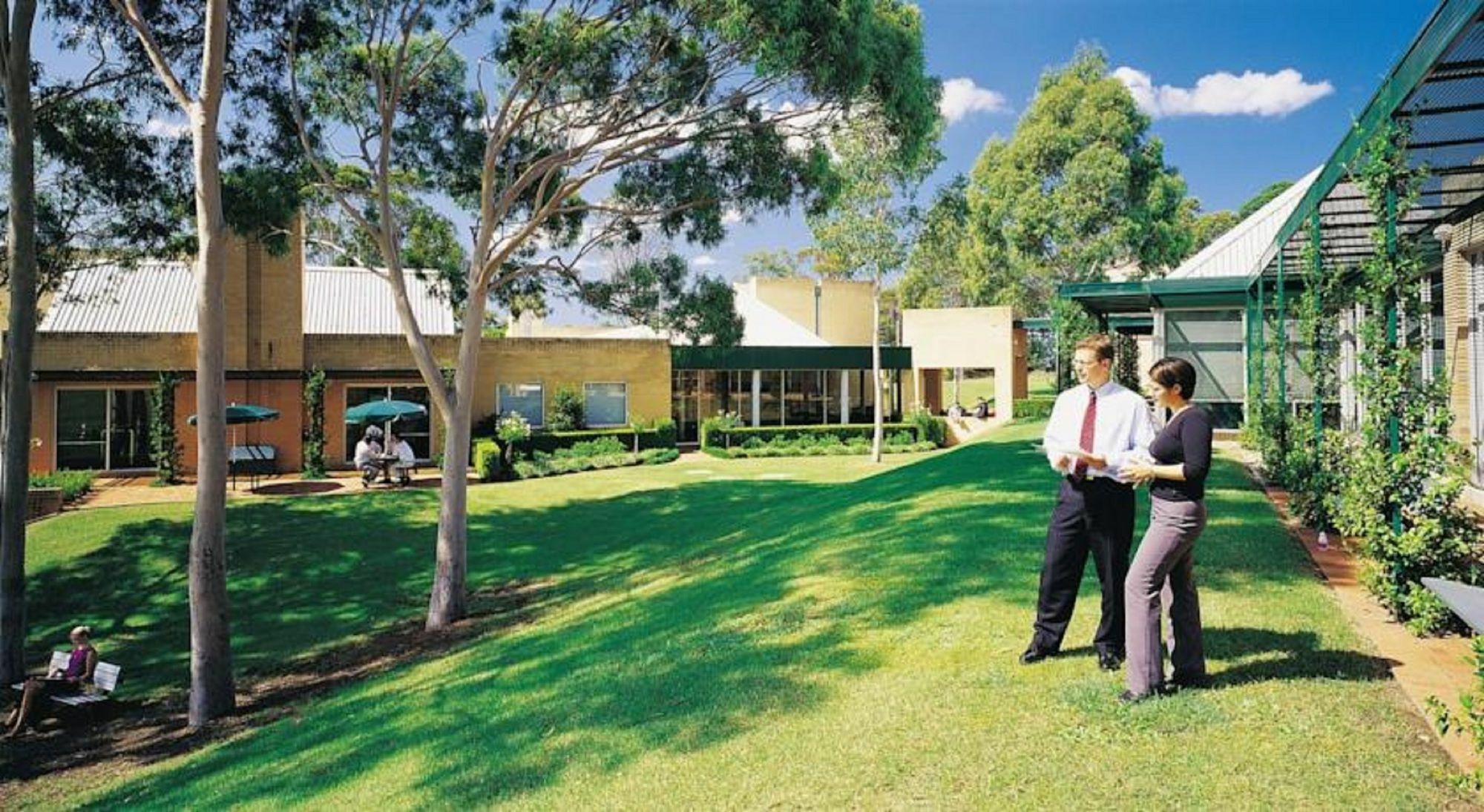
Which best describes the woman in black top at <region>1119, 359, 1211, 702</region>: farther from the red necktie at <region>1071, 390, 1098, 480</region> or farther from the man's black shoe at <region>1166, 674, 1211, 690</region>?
the red necktie at <region>1071, 390, 1098, 480</region>

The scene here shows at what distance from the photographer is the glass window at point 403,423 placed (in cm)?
2336

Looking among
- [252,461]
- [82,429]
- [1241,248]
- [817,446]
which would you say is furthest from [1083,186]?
[82,429]

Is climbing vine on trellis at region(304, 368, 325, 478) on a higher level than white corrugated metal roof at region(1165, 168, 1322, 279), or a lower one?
lower

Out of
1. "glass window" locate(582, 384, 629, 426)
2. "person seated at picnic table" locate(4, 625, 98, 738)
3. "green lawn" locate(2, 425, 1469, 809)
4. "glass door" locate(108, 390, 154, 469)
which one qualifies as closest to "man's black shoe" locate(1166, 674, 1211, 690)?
"green lawn" locate(2, 425, 1469, 809)

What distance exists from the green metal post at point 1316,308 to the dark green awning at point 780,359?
65.3 feet

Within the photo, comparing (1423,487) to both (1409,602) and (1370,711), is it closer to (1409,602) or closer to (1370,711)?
(1409,602)

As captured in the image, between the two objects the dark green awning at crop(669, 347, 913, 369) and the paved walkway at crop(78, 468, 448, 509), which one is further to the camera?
the dark green awning at crop(669, 347, 913, 369)

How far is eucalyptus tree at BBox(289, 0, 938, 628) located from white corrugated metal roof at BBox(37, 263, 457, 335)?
8.75 meters

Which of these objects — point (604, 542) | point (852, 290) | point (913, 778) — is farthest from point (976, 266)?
point (913, 778)

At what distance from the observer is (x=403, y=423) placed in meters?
24.0

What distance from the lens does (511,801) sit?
14.6ft

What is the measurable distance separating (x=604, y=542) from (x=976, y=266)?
98.8 ft

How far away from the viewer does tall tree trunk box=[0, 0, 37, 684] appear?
10156mm

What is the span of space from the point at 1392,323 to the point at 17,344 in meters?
13.3
